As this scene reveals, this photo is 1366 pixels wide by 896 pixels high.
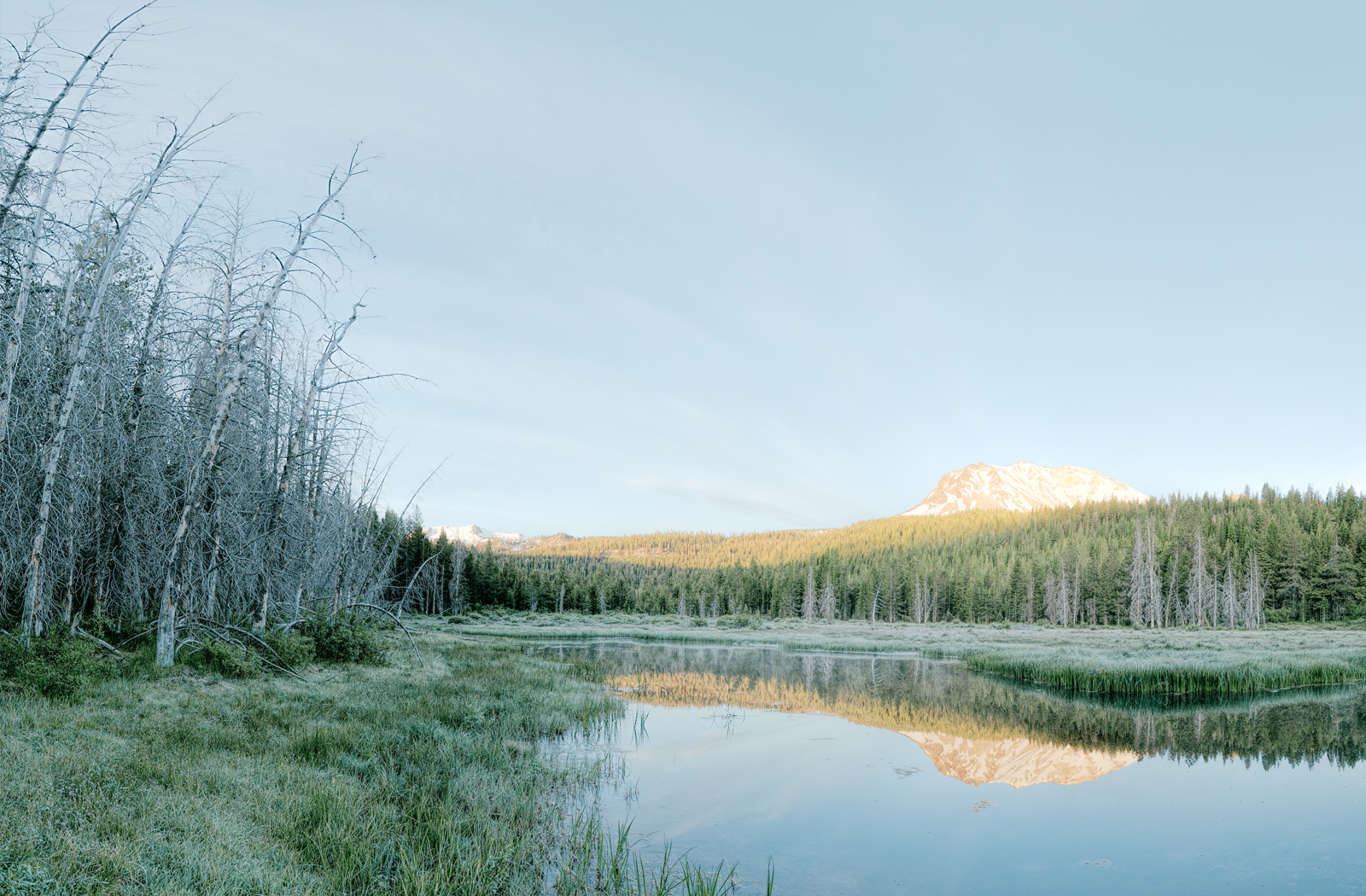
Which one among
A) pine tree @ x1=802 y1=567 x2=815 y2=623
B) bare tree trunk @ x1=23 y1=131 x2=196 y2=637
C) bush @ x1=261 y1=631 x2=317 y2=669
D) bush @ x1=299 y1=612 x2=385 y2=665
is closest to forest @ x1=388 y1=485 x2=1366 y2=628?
pine tree @ x1=802 y1=567 x2=815 y2=623

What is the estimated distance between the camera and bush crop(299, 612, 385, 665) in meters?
20.3

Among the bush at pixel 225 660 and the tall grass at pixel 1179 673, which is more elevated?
the bush at pixel 225 660

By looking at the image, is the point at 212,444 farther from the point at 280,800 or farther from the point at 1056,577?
the point at 1056,577

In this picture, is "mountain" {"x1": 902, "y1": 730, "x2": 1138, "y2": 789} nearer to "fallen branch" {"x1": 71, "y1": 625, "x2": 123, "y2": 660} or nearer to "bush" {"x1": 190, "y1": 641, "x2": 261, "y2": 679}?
"bush" {"x1": 190, "y1": 641, "x2": 261, "y2": 679}

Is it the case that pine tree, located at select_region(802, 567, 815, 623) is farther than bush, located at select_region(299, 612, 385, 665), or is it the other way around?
pine tree, located at select_region(802, 567, 815, 623)

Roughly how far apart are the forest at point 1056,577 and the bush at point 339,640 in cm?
4485

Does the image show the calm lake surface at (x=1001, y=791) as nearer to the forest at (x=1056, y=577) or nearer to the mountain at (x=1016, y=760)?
the mountain at (x=1016, y=760)

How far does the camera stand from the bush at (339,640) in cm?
2030

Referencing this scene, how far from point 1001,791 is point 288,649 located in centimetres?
1631

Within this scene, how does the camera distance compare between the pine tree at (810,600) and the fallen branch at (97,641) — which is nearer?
the fallen branch at (97,641)

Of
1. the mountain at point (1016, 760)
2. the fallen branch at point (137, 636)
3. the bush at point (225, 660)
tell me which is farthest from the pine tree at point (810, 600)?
the fallen branch at point (137, 636)

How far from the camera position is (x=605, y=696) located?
63.1ft

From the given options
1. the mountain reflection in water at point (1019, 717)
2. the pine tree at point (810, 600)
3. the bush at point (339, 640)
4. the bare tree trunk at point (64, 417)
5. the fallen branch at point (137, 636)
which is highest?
the bare tree trunk at point (64, 417)

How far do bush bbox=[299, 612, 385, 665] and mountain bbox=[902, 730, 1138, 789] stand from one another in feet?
51.2
